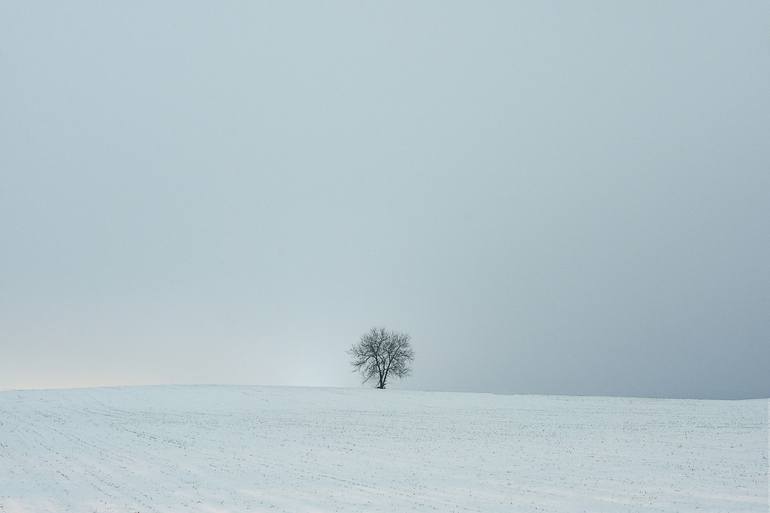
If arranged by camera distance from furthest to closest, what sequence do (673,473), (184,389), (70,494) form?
1. (184,389)
2. (673,473)
3. (70,494)

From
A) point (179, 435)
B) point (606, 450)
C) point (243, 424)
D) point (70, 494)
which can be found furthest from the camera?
point (243, 424)

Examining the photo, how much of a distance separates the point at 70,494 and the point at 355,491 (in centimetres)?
920

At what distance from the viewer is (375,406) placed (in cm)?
5394

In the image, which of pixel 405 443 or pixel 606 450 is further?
pixel 405 443

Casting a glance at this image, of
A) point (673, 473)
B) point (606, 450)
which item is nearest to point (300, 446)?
point (606, 450)

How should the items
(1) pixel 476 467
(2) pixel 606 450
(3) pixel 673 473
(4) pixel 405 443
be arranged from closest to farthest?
(3) pixel 673 473 < (1) pixel 476 467 < (2) pixel 606 450 < (4) pixel 405 443

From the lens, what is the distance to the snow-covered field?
19.3 m

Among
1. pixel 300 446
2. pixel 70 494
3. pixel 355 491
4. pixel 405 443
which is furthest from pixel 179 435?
pixel 355 491

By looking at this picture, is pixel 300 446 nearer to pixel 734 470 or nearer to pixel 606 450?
pixel 606 450

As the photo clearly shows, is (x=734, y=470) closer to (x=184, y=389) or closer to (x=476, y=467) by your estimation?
(x=476, y=467)

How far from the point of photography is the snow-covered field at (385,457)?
1928cm

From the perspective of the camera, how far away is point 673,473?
23375 millimetres

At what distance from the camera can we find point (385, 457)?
2828 cm

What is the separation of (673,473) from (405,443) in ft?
45.1
